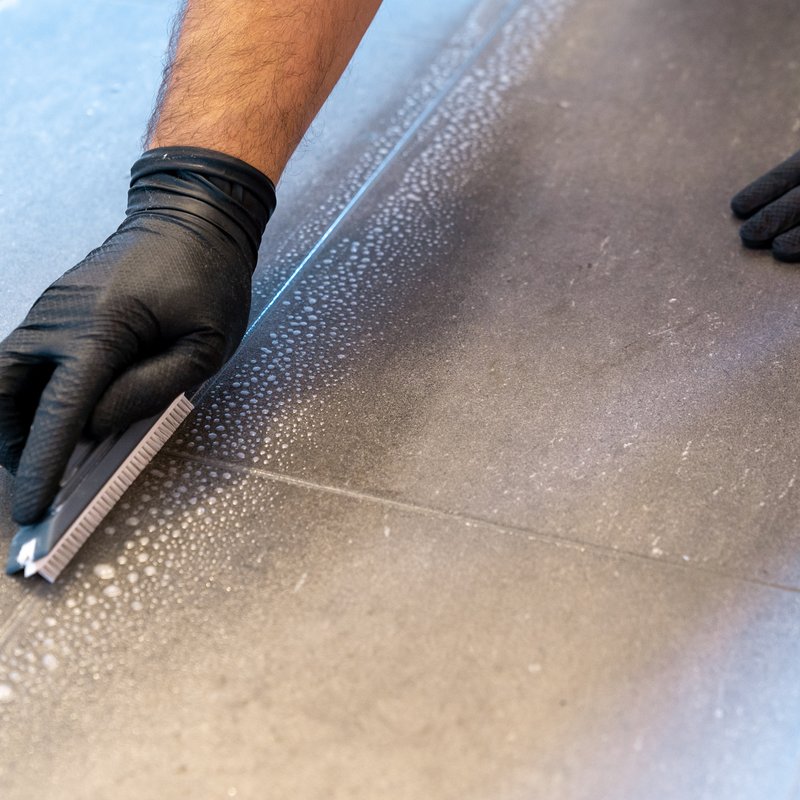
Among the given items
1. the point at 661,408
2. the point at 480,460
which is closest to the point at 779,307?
the point at 661,408

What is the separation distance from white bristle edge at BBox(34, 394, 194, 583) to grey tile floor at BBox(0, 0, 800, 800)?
0.08 feet

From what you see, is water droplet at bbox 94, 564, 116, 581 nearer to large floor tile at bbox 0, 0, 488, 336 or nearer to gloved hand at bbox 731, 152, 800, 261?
large floor tile at bbox 0, 0, 488, 336

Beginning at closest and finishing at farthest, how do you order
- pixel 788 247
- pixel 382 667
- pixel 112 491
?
1. pixel 382 667
2. pixel 112 491
3. pixel 788 247

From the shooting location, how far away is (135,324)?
1035 millimetres

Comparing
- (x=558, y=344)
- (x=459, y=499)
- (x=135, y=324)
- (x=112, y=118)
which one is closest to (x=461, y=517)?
(x=459, y=499)

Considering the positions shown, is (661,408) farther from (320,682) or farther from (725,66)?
(725,66)

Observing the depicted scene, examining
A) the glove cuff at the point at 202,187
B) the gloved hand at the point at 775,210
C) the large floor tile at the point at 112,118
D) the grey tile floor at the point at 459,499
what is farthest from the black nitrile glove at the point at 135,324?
the gloved hand at the point at 775,210

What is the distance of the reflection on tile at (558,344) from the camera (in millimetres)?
1059

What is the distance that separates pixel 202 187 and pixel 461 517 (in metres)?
0.53

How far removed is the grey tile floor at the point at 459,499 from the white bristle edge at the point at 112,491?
0.02 metres

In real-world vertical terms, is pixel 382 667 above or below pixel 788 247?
below

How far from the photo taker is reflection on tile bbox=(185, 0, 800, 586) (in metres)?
1.06

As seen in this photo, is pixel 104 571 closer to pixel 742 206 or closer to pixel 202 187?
pixel 202 187

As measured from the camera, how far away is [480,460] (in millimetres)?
1098
